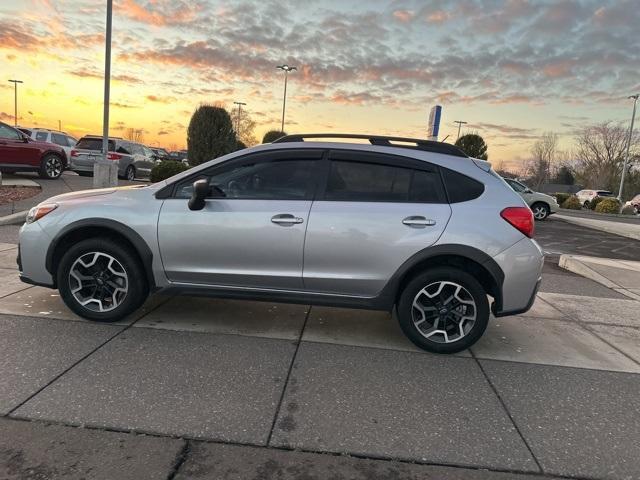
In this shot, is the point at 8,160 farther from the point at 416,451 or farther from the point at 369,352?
the point at 416,451

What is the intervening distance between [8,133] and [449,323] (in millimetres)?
14322

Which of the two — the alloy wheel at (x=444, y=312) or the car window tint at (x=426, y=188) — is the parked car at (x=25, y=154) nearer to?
the car window tint at (x=426, y=188)

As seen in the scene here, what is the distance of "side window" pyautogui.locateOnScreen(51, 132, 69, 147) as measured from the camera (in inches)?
810

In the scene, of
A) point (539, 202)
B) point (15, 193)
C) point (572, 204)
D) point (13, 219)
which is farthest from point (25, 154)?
point (572, 204)

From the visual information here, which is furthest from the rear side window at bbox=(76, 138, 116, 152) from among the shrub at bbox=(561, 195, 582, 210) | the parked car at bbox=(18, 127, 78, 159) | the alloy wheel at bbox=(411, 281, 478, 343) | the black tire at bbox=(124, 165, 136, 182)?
the shrub at bbox=(561, 195, 582, 210)

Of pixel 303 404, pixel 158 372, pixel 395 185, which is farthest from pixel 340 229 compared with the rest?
pixel 158 372

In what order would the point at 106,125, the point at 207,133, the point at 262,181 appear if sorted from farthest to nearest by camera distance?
the point at 207,133
the point at 106,125
the point at 262,181

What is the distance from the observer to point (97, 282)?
4.33 metres

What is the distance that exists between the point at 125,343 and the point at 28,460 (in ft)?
4.99

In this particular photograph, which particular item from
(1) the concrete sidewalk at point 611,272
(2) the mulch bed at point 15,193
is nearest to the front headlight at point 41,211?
(2) the mulch bed at point 15,193

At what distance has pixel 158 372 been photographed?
3.48 metres

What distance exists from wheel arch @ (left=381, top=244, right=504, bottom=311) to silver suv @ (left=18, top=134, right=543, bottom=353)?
10 mm

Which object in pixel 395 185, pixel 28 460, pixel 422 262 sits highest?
pixel 395 185

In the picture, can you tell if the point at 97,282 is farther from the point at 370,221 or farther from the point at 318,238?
the point at 370,221
